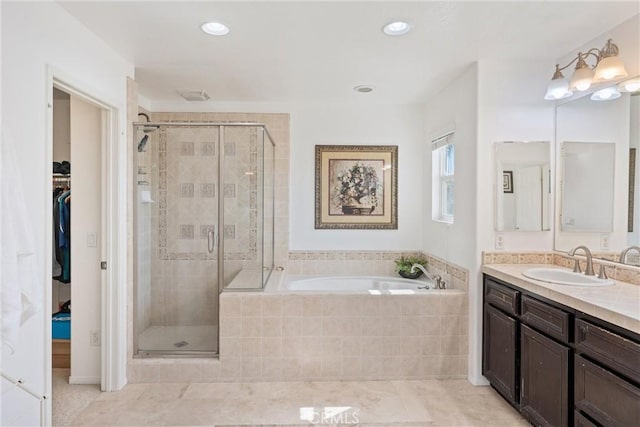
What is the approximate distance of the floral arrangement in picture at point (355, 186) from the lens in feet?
14.2

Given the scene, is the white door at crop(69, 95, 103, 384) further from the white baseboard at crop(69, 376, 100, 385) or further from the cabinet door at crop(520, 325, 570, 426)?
the cabinet door at crop(520, 325, 570, 426)

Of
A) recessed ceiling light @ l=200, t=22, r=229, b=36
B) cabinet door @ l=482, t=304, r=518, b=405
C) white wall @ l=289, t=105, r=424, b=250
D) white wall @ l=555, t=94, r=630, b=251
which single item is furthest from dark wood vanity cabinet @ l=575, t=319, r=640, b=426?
recessed ceiling light @ l=200, t=22, r=229, b=36

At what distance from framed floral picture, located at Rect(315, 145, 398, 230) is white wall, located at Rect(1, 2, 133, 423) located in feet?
8.52

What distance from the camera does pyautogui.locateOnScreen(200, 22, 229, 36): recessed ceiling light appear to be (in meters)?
2.37

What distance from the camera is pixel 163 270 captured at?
3.52 metres

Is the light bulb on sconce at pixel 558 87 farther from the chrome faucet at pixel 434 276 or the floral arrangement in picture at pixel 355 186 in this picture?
the floral arrangement in picture at pixel 355 186

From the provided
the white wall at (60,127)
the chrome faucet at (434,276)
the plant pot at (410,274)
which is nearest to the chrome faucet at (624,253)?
the chrome faucet at (434,276)

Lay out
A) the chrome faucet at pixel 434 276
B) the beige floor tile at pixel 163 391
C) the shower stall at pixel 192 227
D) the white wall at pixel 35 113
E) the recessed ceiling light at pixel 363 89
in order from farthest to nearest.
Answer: the recessed ceiling light at pixel 363 89 → the chrome faucet at pixel 434 276 → the shower stall at pixel 192 227 → the beige floor tile at pixel 163 391 → the white wall at pixel 35 113

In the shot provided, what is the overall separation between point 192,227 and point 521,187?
281 cm

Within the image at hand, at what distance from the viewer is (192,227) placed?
3.51 m

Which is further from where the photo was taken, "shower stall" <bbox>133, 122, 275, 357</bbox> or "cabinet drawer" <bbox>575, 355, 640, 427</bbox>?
"shower stall" <bbox>133, 122, 275, 357</bbox>

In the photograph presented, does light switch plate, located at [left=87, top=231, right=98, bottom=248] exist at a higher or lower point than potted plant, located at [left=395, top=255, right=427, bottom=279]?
higher

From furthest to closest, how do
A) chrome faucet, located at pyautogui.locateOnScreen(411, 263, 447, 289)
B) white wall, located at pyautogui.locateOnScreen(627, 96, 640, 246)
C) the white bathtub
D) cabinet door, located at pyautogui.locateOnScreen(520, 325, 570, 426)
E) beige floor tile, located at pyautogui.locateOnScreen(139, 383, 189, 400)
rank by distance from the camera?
the white bathtub < chrome faucet, located at pyautogui.locateOnScreen(411, 263, 447, 289) < beige floor tile, located at pyautogui.locateOnScreen(139, 383, 189, 400) < white wall, located at pyautogui.locateOnScreen(627, 96, 640, 246) < cabinet door, located at pyautogui.locateOnScreen(520, 325, 570, 426)

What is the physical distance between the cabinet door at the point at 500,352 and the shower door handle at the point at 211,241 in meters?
2.32
